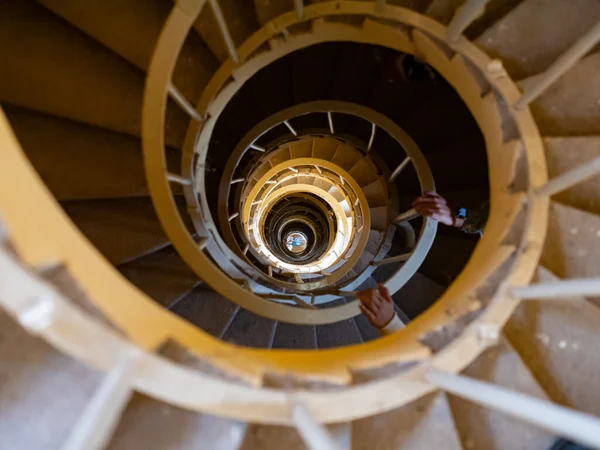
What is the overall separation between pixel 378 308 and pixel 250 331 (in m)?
1.14

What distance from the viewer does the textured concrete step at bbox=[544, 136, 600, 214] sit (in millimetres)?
2002

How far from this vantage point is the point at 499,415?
1.68 m

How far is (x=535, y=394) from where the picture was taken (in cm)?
173

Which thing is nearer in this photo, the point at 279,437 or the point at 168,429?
the point at 168,429

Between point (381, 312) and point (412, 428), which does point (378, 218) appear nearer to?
point (381, 312)

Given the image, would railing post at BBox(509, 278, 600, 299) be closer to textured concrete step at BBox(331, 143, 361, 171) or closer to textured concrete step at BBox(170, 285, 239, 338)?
textured concrete step at BBox(170, 285, 239, 338)

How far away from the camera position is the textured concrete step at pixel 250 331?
3.34 m

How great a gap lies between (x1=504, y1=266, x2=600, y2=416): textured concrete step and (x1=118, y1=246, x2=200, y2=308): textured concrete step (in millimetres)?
2134

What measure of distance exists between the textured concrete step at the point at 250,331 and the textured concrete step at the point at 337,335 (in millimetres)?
589

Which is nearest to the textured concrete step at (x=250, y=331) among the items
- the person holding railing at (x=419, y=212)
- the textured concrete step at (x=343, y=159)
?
the person holding railing at (x=419, y=212)

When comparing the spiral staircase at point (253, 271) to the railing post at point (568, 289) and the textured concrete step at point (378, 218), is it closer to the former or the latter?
the railing post at point (568, 289)

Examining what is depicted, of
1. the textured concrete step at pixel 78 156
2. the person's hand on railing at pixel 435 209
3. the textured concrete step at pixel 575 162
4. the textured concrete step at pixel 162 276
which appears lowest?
the textured concrete step at pixel 162 276

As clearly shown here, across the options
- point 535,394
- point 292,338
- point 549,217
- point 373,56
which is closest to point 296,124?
point 373,56

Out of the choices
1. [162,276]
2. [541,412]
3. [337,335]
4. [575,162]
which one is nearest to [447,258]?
[337,335]
